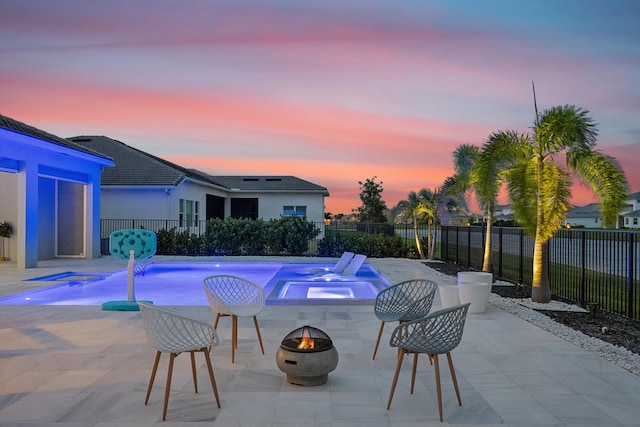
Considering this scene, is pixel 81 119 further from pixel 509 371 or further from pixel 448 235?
pixel 509 371

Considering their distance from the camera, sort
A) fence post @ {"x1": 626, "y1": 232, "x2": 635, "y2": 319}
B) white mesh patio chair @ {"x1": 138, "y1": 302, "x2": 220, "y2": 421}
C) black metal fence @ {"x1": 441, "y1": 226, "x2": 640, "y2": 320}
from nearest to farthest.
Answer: white mesh patio chair @ {"x1": 138, "y1": 302, "x2": 220, "y2": 421} → fence post @ {"x1": 626, "y1": 232, "x2": 635, "y2": 319} → black metal fence @ {"x1": 441, "y1": 226, "x2": 640, "y2": 320}

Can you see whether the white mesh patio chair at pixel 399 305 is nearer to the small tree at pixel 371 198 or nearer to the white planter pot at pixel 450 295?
the white planter pot at pixel 450 295

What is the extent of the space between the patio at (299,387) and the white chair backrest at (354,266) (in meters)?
5.80

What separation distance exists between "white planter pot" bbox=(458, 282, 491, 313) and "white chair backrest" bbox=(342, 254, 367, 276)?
481cm

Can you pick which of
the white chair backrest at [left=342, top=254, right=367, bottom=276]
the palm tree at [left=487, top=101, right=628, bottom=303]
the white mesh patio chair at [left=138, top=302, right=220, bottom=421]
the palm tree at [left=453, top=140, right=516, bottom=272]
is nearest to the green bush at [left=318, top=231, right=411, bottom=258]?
the palm tree at [left=453, top=140, right=516, bottom=272]

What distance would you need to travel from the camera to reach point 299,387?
4312 millimetres

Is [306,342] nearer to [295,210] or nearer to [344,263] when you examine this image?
[344,263]

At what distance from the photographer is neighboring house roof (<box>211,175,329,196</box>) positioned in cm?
2589

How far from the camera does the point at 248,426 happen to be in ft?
11.5

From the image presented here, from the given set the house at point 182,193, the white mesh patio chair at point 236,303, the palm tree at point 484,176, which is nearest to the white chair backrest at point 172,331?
the white mesh patio chair at point 236,303

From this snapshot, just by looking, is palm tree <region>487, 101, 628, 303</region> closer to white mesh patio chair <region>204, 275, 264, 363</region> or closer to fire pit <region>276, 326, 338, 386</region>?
white mesh patio chair <region>204, 275, 264, 363</region>

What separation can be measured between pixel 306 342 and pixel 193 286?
349 inches

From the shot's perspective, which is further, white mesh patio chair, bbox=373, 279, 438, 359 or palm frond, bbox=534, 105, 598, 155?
palm frond, bbox=534, 105, 598, 155

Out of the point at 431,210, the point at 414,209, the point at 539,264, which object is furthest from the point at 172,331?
the point at 414,209
